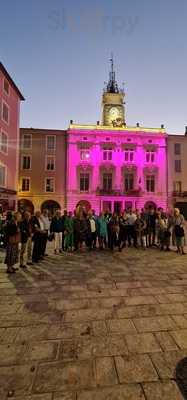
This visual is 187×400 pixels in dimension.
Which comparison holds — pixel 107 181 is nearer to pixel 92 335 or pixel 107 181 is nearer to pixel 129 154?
pixel 129 154

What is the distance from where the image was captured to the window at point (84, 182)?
33219mm

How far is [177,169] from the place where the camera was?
114 ft

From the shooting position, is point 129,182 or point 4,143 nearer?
point 4,143

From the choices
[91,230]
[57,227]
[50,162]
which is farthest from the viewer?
[50,162]

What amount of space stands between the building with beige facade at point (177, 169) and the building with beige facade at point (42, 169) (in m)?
16.3

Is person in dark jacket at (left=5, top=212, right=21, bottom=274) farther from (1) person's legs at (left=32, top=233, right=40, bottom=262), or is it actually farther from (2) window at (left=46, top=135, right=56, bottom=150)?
(2) window at (left=46, top=135, right=56, bottom=150)

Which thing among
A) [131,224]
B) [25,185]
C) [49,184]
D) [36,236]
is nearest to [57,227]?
[36,236]

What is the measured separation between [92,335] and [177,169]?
34569mm

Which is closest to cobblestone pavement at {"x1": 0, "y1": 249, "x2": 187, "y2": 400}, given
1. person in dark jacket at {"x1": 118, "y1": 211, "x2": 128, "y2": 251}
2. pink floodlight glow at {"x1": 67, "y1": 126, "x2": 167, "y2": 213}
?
person in dark jacket at {"x1": 118, "y1": 211, "x2": 128, "y2": 251}

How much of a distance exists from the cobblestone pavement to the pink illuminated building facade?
26.8 metres

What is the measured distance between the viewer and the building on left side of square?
889 inches

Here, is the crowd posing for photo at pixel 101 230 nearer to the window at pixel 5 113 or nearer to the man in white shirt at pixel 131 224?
the man in white shirt at pixel 131 224

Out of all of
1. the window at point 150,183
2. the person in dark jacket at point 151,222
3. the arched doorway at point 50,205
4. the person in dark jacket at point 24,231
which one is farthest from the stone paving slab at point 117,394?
the window at point 150,183

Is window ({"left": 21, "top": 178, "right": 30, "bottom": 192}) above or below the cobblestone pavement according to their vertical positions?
above
